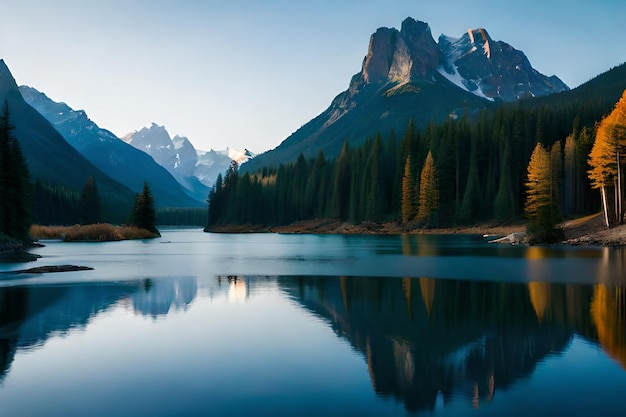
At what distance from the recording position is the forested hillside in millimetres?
→ 108000

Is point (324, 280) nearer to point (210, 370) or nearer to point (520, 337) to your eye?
point (520, 337)

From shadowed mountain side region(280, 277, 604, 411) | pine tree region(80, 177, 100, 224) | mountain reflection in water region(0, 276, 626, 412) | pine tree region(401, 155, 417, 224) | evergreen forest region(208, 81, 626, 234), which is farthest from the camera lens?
pine tree region(80, 177, 100, 224)

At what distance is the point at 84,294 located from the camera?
30.7 m

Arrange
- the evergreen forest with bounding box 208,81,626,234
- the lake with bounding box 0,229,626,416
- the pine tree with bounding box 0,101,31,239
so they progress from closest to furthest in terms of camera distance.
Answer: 1. the lake with bounding box 0,229,626,416
2. the pine tree with bounding box 0,101,31,239
3. the evergreen forest with bounding box 208,81,626,234

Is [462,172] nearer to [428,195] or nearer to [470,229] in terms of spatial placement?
[428,195]

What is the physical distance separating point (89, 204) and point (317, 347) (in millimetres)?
148324

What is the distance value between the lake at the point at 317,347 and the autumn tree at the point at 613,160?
4300 cm

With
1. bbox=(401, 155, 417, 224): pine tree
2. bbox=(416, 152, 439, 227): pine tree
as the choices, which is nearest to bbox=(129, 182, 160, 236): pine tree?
bbox=(401, 155, 417, 224): pine tree

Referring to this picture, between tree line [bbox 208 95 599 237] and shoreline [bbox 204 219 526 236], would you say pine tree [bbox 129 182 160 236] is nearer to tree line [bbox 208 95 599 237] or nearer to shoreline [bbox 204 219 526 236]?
shoreline [bbox 204 219 526 236]

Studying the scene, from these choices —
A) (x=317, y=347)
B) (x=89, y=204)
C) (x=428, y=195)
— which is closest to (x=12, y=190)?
(x=317, y=347)

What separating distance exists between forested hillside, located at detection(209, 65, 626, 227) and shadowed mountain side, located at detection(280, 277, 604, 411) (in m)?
82.3

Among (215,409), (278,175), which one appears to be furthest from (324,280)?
(278,175)

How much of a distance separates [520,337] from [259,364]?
9.20m

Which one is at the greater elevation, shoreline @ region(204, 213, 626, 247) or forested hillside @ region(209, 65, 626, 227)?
forested hillside @ region(209, 65, 626, 227)
